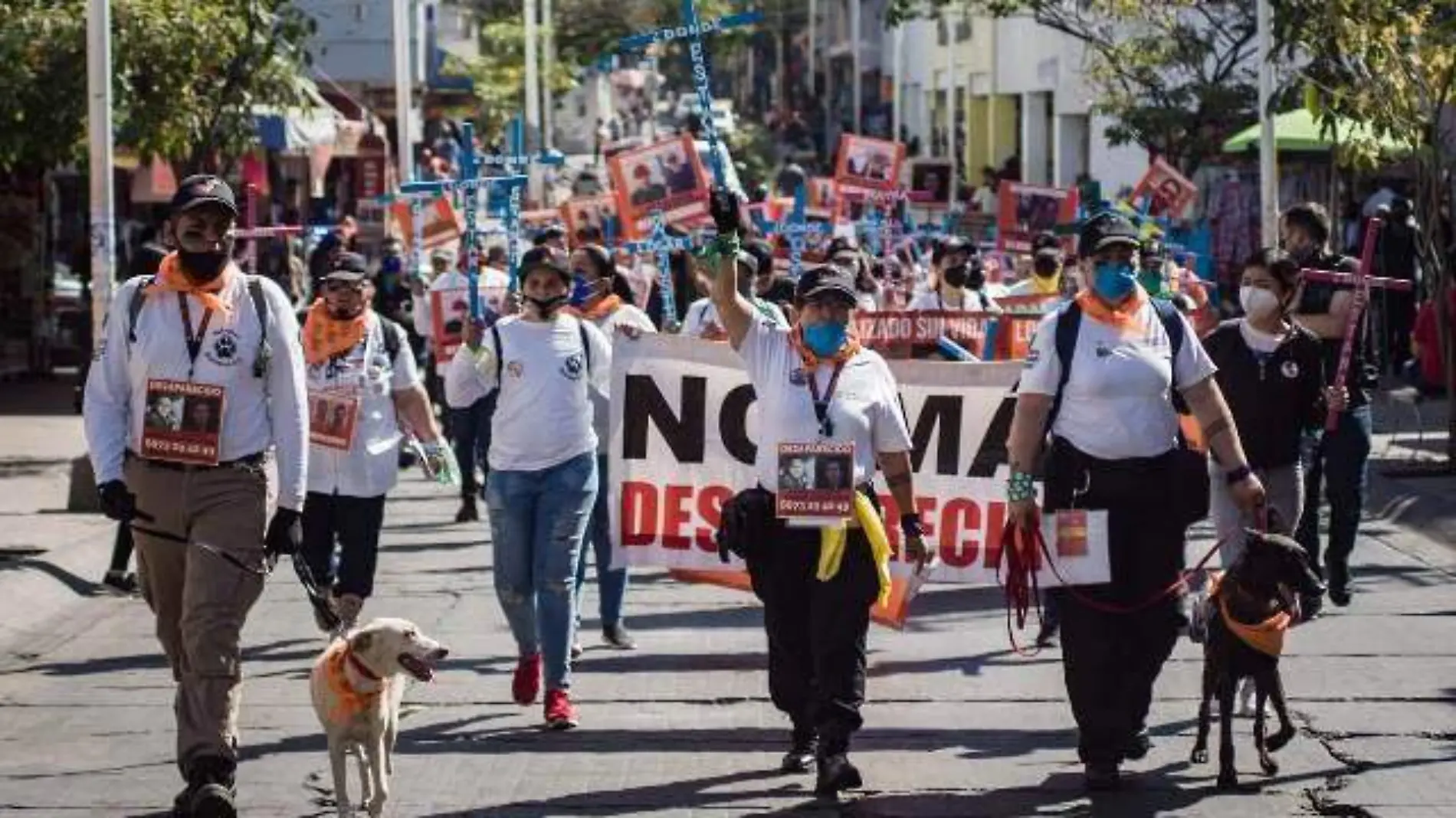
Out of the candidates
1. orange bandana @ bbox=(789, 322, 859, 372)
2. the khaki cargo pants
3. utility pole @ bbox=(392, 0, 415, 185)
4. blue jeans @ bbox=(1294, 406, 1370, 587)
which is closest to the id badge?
orange bandana @ bbox=(789, 322, 859, 372)

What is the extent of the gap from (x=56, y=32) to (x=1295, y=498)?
12.6 meters

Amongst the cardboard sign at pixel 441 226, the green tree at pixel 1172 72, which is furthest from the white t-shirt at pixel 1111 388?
the green tree at pixel 1172 72

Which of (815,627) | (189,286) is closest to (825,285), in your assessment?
(815,627)

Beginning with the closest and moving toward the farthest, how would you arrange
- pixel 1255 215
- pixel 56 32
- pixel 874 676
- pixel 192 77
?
pixel 874 676
pixel 56 32
pixel 192 77
pixel 1255 215

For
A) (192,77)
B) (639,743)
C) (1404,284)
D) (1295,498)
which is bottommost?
(639,743)

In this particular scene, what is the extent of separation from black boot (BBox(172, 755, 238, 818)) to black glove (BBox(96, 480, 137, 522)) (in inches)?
30.6

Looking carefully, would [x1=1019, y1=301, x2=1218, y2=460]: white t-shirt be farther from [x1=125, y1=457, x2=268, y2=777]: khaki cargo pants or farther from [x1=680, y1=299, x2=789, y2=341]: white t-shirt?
[x1=680, y1=299, x2=789, y2=341]: white t-shirt

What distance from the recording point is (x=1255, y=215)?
3428 centimetres

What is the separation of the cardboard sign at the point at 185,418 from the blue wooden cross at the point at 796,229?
13.1m

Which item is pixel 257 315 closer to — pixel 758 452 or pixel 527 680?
pixel 758 452

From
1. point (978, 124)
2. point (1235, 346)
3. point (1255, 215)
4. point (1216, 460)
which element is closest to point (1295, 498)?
point (1235, 346)

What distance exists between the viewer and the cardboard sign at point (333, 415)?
12.7 metres

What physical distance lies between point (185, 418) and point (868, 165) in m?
19.0

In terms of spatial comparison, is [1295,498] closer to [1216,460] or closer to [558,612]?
[1216,460]
